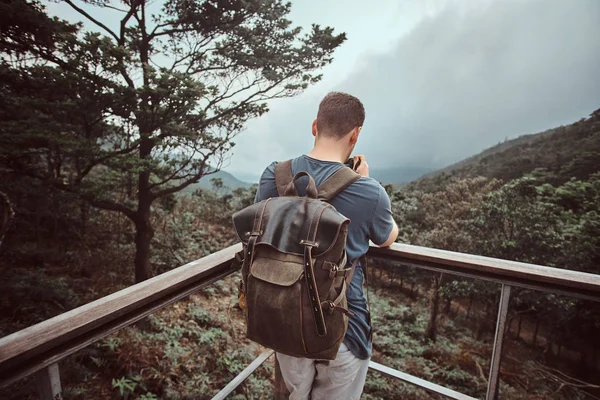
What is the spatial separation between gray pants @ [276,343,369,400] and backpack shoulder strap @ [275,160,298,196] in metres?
0.76

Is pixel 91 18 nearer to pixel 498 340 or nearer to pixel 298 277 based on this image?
pixel 298 277

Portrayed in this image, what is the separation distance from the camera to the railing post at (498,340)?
129cm

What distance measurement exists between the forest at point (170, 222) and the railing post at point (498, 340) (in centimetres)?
393

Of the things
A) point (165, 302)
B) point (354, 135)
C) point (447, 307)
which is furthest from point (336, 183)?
point (447, 307)

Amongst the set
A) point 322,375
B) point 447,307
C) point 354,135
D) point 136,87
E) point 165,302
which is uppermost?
point 136,87

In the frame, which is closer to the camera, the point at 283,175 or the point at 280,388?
the point at 283,175

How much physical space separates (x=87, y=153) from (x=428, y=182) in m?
24.2

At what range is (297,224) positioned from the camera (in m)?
1.04

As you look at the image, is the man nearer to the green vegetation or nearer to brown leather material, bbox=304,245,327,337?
brown leather material, bbox=304,245,327,337

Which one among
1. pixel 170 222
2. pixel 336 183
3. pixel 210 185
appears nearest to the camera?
pixel 336 183

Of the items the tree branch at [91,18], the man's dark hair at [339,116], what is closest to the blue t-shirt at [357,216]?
the man's dark hair at [339,116]

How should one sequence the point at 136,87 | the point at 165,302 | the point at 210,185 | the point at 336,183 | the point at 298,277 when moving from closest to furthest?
1. the point at 298,277
2. the point at 165,302
3. the point at 336,183
4. the point at 136,87
5. the point at 210,185

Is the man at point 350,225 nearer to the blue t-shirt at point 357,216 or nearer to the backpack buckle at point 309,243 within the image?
the blue t-shirt at point 357,216

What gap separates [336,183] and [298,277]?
17.2 inches
